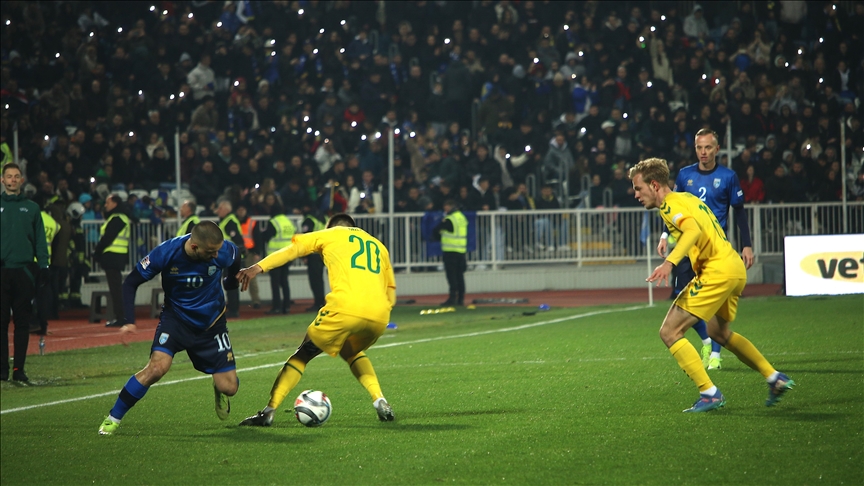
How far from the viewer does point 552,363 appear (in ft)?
35.7

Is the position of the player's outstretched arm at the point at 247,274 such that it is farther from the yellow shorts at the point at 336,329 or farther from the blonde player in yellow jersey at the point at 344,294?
the yellow shorts at the point at 336,329

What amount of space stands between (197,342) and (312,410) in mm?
1141

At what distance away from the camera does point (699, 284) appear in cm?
750

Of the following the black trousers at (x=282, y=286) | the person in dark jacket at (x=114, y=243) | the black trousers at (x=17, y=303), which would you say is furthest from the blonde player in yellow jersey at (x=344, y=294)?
the black trousers at (x=282, y=286)

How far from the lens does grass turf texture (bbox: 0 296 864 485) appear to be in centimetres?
608

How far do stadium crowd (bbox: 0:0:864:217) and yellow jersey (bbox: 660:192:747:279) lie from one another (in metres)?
13.7

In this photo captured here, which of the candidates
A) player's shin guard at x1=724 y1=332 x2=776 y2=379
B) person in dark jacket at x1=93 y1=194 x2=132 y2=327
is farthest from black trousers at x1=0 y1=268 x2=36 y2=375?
player's shin guard at x1=724 y1=332 x2=776 y2=379

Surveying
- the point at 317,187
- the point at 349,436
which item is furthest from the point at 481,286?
the point at 349,436

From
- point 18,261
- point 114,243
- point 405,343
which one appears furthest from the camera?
point 114,243

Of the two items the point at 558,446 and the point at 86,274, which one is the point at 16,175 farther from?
the point at 86,274

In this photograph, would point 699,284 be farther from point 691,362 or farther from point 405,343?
point 405,343

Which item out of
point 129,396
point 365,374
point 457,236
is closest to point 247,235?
point 457,236

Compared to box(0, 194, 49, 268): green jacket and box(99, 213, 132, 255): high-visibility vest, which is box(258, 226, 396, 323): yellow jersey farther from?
box(99, 213, 132, 255): high-visibility vest

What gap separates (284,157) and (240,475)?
18226 millimetres
